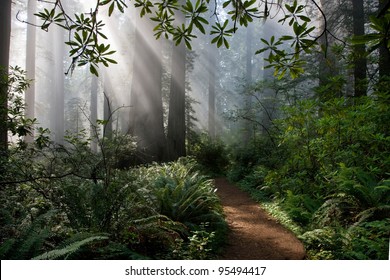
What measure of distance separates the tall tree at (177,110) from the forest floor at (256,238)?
4.81m

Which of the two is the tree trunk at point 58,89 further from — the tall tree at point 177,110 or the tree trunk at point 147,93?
the tree trunk at point 147,93

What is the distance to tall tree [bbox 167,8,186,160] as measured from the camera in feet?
34.8

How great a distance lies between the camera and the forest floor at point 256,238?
337 cm

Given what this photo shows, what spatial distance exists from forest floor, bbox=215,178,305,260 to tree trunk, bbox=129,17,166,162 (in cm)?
409

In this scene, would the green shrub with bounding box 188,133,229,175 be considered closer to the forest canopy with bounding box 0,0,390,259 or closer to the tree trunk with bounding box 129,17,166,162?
the tree trunk with bounding box 129,17,166,162

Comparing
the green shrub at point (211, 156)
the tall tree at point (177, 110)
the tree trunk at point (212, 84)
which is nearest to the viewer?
the tall tree at point (177, 110)

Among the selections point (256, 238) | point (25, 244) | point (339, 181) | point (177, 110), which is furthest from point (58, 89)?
point (339, 181)

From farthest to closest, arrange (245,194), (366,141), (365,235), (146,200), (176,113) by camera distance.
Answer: (176,113)
(245,194)
(366,141)
(146,200)
(365,235)

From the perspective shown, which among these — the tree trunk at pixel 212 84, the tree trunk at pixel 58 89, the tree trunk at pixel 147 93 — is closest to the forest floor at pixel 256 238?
the tree trunk at pixel 147 93

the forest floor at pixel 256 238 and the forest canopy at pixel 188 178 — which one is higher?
the forest canopy at pixel 188 178
